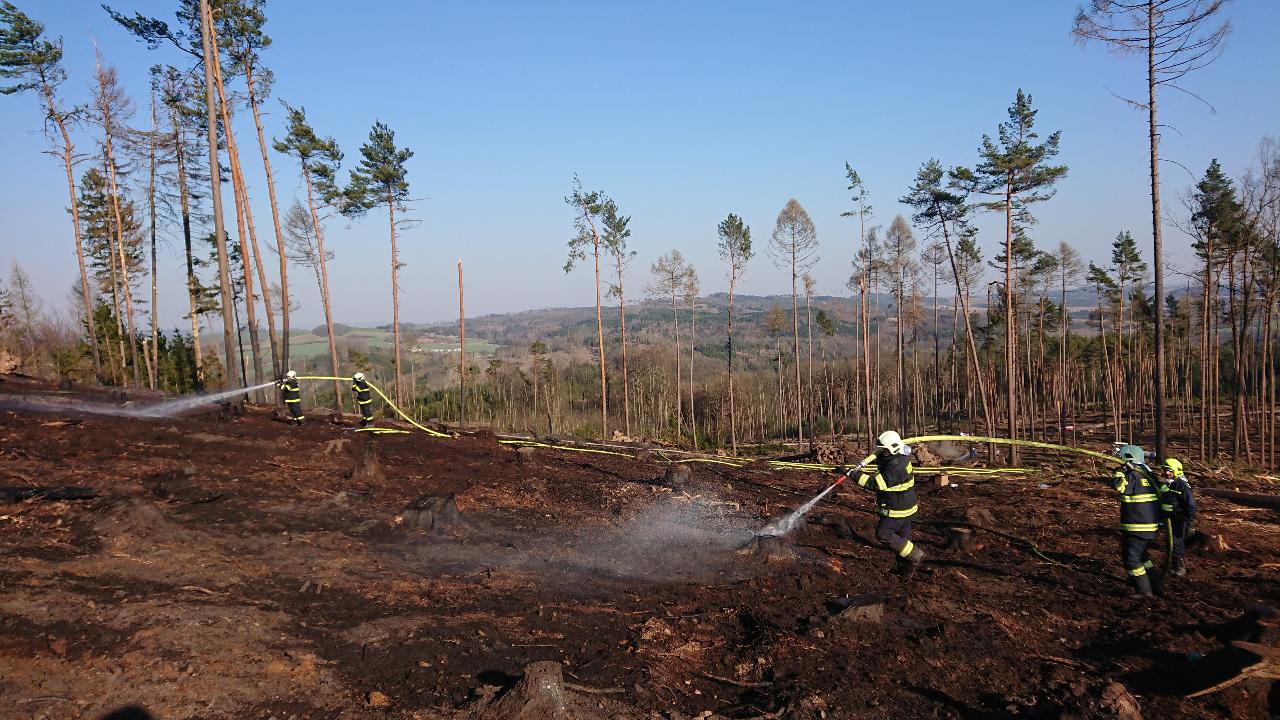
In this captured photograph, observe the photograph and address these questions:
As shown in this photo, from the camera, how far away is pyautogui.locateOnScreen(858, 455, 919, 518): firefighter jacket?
938 centimetres

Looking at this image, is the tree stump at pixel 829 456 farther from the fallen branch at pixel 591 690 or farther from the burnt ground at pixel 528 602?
the fallen branch at pixel 591 690

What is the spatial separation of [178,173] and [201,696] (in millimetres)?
33225

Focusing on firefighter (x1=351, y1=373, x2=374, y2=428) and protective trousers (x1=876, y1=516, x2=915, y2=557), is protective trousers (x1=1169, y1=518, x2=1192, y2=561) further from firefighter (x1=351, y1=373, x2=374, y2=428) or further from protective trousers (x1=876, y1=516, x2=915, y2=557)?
firefighter (x1=351, y1=373, x2=374, y2=428)

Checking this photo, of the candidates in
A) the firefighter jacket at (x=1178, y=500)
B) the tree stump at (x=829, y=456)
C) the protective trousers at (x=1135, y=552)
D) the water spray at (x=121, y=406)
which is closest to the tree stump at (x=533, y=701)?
the protective trousers at (x=1135, y=552)

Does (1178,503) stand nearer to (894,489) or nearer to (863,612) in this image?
(894,489)

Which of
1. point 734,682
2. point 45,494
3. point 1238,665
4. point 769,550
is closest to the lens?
point 1238,665

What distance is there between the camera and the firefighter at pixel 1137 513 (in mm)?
8789

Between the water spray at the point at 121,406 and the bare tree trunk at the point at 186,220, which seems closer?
the water spray at the point at 121,406

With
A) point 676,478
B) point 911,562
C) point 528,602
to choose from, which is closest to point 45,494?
point 528,602

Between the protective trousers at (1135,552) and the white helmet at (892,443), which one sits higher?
the white helmet at (892,443)

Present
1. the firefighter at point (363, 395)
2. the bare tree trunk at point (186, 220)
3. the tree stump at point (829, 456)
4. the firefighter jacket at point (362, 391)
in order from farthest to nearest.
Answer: the bare tree trunk at point (186, 220), the tree stump at point (829, 456), the firefighter jacket at point (362, 391), the firefighter at point (363, 395)

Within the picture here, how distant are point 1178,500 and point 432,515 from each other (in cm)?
1075

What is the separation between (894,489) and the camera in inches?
372

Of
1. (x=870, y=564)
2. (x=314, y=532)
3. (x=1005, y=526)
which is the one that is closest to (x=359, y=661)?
(x=314, y=532)
